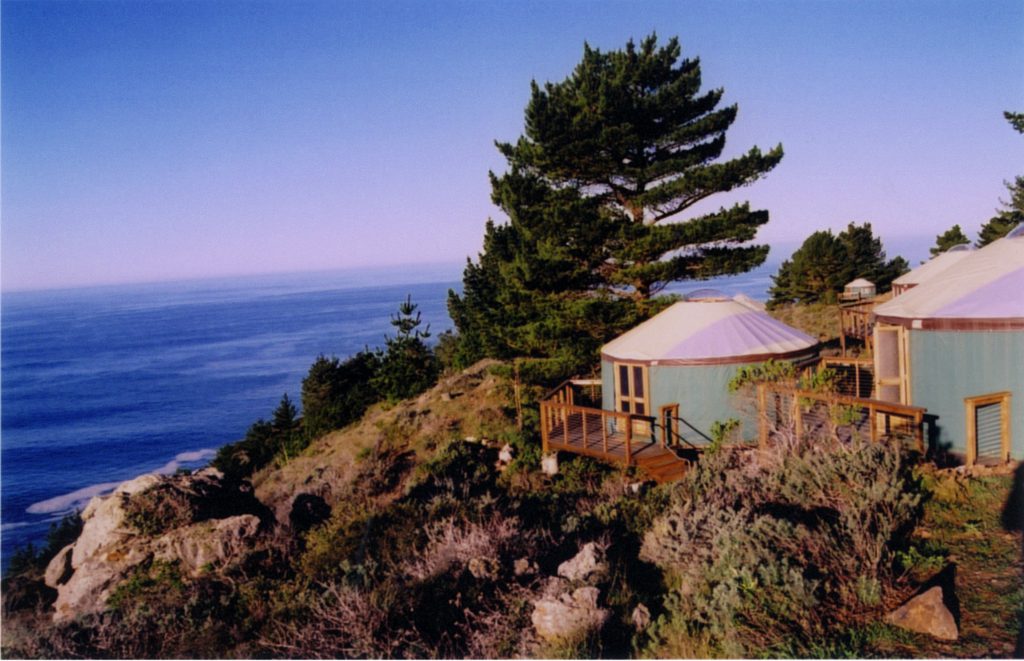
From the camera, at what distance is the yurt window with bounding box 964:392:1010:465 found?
21.3 feet

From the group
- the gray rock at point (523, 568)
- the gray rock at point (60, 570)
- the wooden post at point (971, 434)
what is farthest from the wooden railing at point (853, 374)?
the gray rock at point (60, 570)

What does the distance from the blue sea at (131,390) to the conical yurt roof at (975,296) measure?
46.8 ft

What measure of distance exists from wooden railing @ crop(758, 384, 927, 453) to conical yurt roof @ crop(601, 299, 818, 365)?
1579mm

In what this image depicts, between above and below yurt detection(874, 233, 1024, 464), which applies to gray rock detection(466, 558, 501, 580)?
below

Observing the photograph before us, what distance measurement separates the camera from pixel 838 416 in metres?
6.52

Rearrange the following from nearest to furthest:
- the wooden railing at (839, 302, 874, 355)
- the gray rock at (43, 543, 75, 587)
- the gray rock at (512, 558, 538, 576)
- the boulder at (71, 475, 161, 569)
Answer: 1. the gray rock at (512, 558, 538, 576)
2. the boulder at (71, 475, 161, 569)
3. the gray rock at (43, 543, 75, 587)
4. the wooden railing at (839, 302, 874, 355)

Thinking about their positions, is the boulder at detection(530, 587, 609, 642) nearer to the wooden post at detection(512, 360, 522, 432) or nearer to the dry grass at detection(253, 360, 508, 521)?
the dry grass at detection(253, 360, 508, 521)

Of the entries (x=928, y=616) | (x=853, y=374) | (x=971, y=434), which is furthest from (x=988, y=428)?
(x=928, y=616)

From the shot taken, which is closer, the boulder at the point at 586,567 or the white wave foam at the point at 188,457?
the boulder at the point at 586,567

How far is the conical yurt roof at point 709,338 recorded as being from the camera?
962cm

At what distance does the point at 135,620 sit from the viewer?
17.5 feet

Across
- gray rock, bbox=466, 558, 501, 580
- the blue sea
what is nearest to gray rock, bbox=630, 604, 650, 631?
gray rock, bbox=466, 558, 501, 580

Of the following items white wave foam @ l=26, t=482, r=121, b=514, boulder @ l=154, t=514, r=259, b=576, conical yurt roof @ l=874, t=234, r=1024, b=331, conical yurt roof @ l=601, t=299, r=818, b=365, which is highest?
conical yurt roof @ l=874, t=234, r=1024, b=331

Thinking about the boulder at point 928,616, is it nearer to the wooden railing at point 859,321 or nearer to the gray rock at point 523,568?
the gray rock at point 523,568
